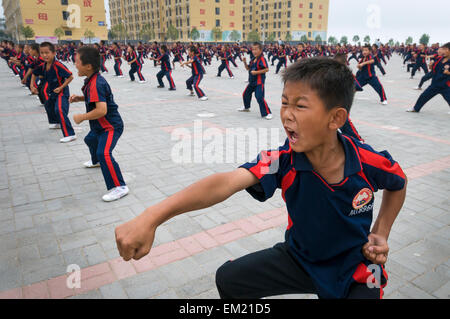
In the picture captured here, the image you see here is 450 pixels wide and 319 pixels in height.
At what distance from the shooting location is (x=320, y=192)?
157 centimetres

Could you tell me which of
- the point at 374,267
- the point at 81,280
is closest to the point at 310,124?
the point at 374,267

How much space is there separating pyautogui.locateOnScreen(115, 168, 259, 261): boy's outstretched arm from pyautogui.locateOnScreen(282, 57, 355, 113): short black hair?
0.51m

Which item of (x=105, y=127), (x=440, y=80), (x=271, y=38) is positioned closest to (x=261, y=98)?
(x=440, y=80)

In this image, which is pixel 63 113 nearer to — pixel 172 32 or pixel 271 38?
pixel 172 32

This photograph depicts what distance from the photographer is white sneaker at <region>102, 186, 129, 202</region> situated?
4.37 m

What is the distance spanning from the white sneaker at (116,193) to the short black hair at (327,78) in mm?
3428

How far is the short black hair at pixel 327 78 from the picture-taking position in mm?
1467

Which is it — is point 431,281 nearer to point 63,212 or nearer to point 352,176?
point 352,176

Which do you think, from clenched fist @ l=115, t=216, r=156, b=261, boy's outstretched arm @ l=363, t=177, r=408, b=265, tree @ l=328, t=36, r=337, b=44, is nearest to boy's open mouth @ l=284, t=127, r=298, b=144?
boy's outstretched arm @ l=363, t=177, r=408, b=265

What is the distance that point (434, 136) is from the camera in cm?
739

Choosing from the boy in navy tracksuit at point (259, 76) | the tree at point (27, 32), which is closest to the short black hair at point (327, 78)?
the boy in navy tracksuit at point (259, 76)

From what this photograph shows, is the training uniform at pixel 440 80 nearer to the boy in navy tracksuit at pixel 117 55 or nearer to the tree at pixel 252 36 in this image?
the boy in navy tracksuit at pixel 117 55

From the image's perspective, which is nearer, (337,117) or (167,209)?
(167,209)

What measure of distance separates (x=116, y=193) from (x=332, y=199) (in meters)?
3.50
